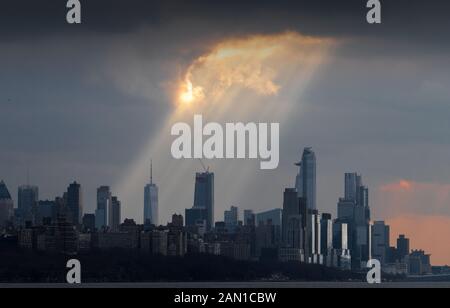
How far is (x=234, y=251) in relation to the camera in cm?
9044

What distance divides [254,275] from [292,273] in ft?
20.3

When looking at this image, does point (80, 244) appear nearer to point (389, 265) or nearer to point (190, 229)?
point (190, 229)

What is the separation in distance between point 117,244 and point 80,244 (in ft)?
11.2

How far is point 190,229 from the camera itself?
303ft

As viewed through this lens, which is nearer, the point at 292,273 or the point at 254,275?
the point at 254,275
